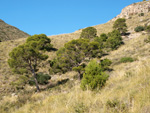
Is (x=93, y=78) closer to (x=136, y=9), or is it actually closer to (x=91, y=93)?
(x=91, y=93)

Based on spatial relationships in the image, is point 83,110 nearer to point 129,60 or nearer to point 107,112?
point 107,112

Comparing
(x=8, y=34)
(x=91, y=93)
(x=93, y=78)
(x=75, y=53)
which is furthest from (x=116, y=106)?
(x=8, y=34)

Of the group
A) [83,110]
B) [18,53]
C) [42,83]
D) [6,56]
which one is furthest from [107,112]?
[6,56]

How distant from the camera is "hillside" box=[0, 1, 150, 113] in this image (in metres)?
2.56

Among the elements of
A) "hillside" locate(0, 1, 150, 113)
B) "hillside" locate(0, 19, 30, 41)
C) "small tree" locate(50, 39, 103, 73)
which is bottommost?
"hillside" locate(0, 1, 150, 113)

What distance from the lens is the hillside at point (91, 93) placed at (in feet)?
8.39

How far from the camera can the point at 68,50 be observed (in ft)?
63.7

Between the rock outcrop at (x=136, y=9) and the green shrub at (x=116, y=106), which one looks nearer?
the green shrub at (x=116, y=106)

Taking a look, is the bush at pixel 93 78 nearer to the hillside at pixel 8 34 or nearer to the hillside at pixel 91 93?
the hillside at pixel 91 93

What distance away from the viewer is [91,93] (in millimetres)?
3967

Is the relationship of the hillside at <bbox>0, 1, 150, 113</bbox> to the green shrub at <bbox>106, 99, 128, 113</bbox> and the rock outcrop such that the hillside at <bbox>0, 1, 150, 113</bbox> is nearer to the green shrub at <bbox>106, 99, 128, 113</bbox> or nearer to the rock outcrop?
the green shrub at <bbox>106, 99, 128, 113</bbox>

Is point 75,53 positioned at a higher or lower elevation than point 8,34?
lower

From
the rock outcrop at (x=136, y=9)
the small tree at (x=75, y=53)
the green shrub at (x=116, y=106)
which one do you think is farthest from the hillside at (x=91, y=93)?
the rock outcrop at (x=136, y=9)

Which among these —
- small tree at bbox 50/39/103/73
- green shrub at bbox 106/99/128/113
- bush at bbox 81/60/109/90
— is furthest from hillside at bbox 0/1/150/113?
small tree at bbox 50/39/103/73
